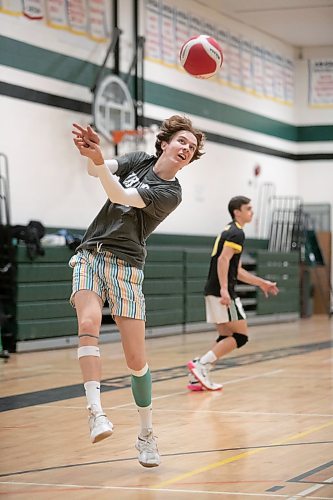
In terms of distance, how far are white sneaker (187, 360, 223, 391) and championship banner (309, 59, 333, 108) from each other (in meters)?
15.4

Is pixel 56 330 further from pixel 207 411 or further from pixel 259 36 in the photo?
pixel 259 36

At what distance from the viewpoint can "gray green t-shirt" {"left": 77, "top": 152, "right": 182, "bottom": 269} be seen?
18.2ft

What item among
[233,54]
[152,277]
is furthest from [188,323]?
[233,54]

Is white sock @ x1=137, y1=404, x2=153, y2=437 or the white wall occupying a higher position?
the white wall

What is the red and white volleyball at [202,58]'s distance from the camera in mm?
7879

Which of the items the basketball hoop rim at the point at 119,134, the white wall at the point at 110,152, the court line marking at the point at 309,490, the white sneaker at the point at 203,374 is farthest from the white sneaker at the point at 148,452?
the basketball hoop rim at the point at 119,134

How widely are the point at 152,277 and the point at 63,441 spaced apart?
9742 mm

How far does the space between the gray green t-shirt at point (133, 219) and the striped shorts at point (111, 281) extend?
0.05 metres

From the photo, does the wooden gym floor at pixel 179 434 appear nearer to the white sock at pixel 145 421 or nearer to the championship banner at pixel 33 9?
the white sock at pixel 145 421

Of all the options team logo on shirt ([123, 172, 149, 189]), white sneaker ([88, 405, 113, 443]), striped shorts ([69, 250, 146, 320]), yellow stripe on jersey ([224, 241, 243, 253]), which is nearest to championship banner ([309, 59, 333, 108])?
yellow stripe on jersey ([224, 241, 243, 253])

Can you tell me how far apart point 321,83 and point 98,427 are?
1966 cm

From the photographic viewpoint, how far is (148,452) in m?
5.52

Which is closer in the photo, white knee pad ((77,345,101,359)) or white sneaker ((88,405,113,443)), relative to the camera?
white sneaker ((88,405,113,443))

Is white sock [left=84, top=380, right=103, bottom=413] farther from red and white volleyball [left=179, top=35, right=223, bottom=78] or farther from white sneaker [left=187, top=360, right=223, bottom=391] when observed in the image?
white sneaker [left=187, top=360, right=223, bottom=391]
